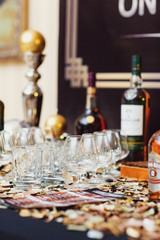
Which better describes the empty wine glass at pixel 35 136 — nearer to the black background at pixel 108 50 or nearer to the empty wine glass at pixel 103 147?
the empty wine glass at pixel 103 147

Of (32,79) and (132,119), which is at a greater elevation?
(32,79)

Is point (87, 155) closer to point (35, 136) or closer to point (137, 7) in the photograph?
point (35, 136)

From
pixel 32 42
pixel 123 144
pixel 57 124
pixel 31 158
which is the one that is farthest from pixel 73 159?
pixel 32 42

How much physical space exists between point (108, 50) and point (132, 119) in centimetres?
64

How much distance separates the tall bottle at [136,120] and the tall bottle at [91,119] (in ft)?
0.68

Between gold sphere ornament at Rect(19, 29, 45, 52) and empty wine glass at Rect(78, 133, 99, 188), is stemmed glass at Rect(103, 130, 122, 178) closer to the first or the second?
empty wine glass at Rect(78, 133, 99, 188)

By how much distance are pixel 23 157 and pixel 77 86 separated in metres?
0.98

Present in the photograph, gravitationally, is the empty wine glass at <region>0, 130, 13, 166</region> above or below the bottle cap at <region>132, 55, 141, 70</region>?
below

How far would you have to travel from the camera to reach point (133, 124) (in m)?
1.34

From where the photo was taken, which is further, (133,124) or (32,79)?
(32,79)

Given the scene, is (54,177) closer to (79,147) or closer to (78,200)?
(79,147)

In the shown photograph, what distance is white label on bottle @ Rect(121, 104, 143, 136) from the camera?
134 centimetres

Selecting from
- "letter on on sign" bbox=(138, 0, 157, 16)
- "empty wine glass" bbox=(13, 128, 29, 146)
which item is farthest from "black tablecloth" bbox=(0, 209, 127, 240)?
"letter on on sign" bbox=(138, 0, 157, 16)

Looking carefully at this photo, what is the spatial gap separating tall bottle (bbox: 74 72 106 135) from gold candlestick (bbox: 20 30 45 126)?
20 centimetres
